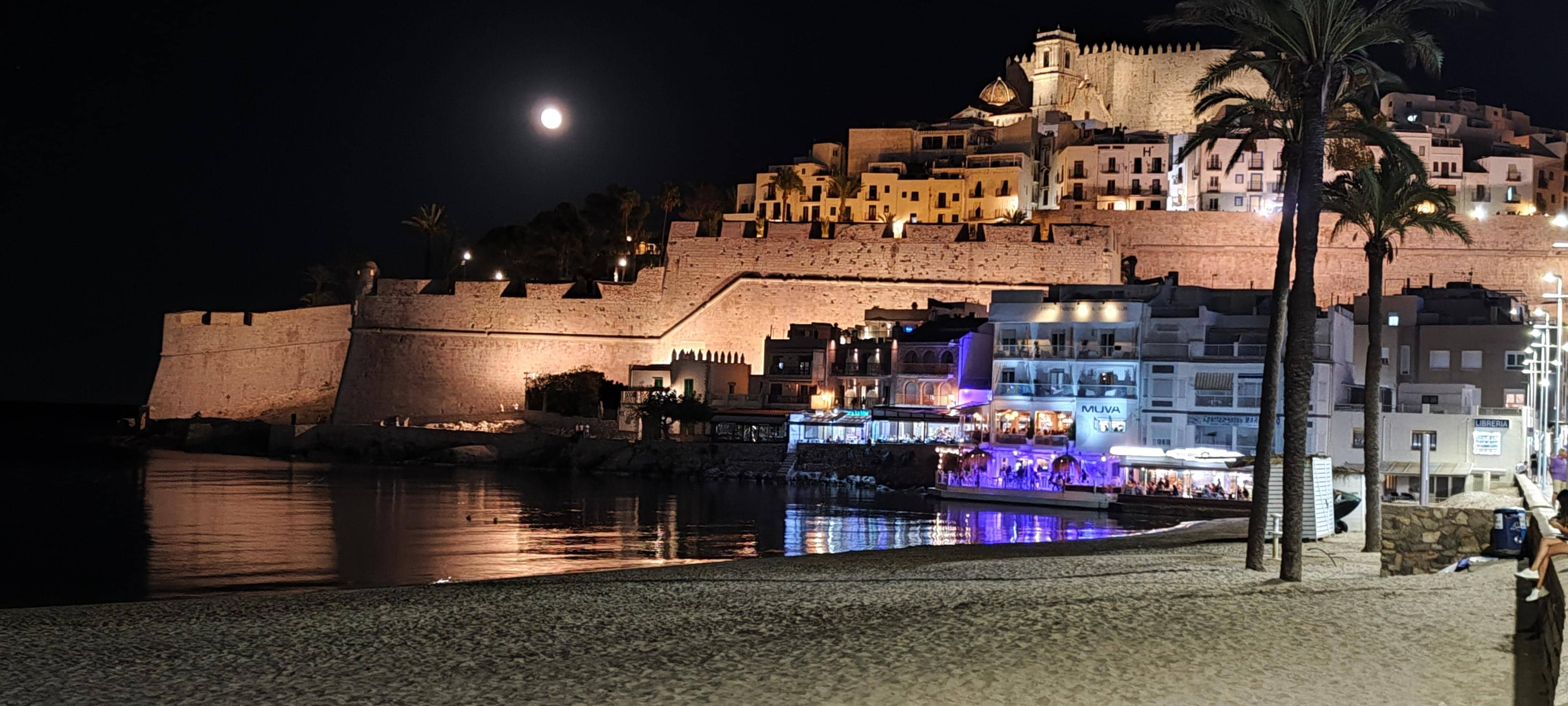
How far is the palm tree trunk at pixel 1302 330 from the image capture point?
496 inches

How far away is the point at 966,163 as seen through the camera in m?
62.8

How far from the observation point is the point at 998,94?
74.0 meters

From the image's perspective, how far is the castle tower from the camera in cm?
7219

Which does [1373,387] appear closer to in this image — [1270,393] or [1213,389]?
[1270,393]

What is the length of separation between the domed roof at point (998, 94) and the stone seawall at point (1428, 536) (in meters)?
62.2

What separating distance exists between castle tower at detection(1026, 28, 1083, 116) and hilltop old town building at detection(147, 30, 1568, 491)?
Result: 375 mm

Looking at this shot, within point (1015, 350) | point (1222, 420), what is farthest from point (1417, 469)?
point (1015, 350)

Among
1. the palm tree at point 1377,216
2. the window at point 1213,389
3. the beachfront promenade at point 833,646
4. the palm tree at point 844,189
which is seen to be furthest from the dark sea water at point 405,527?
the palm tree at point 844,189

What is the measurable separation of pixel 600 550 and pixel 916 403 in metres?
21.6

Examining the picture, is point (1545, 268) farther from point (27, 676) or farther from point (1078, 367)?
point (27, 676)

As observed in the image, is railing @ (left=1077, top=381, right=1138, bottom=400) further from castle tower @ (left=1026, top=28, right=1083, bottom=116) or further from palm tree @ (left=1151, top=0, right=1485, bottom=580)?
castle tower @ (left=1026, top=28, right=1083, bottom=116)

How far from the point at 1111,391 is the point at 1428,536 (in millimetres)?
24842

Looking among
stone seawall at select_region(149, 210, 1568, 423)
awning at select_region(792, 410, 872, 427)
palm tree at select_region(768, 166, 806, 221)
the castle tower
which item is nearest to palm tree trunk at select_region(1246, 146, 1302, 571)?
awning at select_region(792, 410, 872, 427)

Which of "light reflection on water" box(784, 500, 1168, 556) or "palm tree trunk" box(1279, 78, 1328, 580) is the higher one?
"palm tree trunk" box(1279, 78, 1328, 580)
